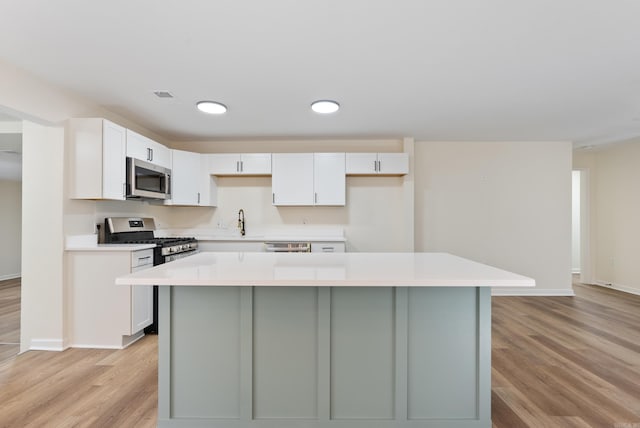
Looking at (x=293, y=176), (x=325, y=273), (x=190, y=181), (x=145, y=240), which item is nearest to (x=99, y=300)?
(x=145, y=240)

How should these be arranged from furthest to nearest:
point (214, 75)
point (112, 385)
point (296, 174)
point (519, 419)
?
1. point (296, 174)
2. point (214, 75)
3. point (112, 385)
4. point (519, 419)

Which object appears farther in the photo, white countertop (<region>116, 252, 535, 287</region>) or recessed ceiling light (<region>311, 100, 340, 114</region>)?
recessed ceiling light (<region>311, 100, 340, 114</region>)

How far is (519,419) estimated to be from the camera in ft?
6.47

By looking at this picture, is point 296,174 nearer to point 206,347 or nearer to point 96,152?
point 96,152

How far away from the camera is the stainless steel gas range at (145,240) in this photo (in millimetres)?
3451

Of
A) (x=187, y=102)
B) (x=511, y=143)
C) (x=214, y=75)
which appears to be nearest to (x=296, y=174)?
(x=187, y=102)

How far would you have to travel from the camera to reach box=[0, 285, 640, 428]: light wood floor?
6.54 feet

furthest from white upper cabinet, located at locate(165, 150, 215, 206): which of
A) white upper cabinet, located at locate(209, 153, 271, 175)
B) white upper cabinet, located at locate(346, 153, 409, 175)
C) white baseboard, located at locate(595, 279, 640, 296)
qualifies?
white baseboard, located at locate(595, 279, 640, 296)

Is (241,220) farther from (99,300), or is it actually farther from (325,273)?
(325,273)

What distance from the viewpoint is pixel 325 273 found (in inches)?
66.9

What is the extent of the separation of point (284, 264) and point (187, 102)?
2208 millimetres

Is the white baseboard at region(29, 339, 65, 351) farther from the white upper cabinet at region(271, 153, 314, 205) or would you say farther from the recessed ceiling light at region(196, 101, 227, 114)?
the white upper cabinet at region(271, 153, 314, 205)

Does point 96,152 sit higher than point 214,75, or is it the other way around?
point 214,75

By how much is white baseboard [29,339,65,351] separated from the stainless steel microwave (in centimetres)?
144
